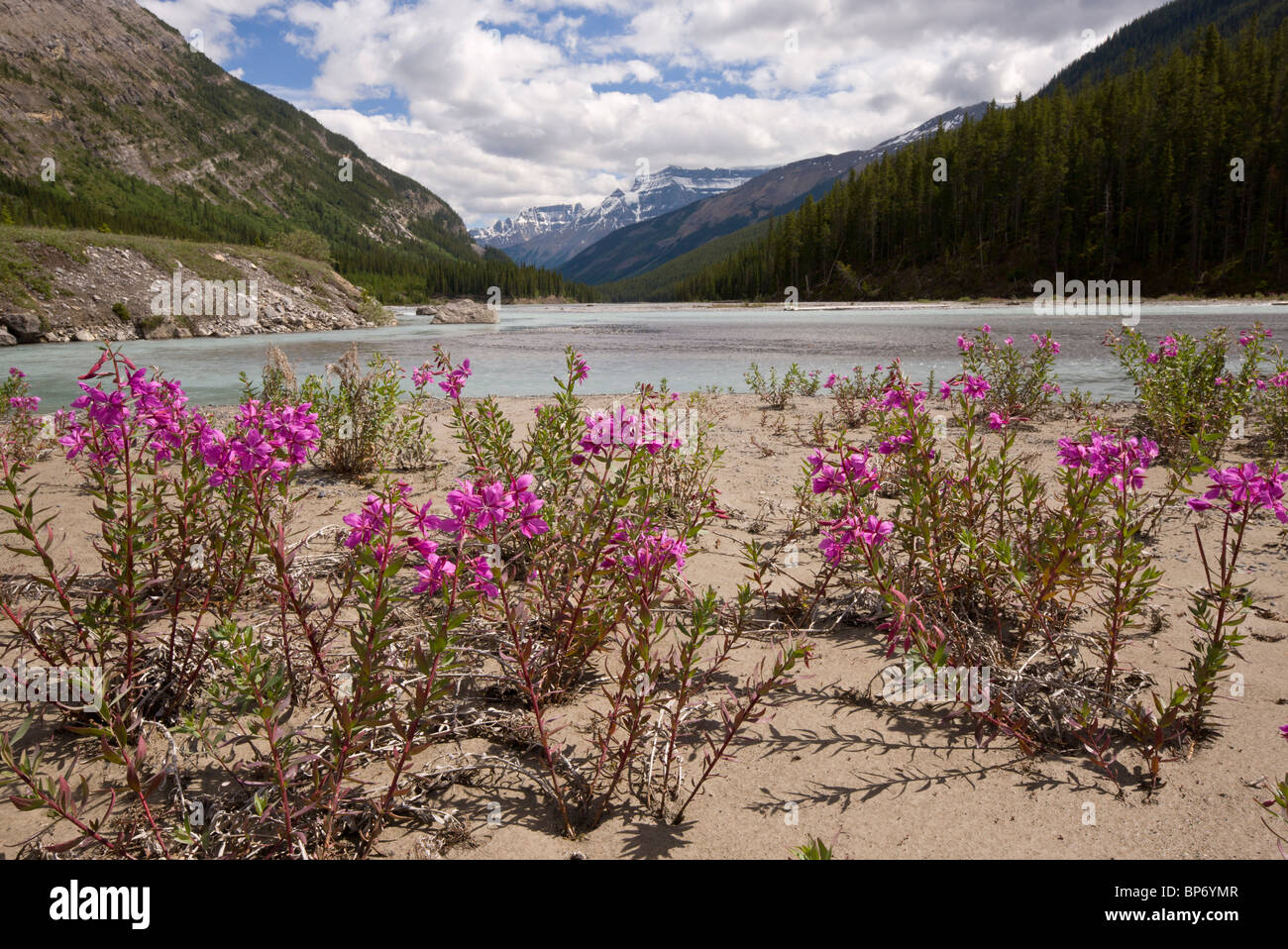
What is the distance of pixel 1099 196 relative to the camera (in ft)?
189

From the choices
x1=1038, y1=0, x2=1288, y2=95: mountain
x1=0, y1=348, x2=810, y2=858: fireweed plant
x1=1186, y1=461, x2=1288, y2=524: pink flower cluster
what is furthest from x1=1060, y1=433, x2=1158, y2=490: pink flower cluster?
x1=1038, y1=0, x2=1288, y2=95: mountain

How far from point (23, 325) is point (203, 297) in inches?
531

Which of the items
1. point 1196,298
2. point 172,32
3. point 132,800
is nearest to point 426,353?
point 132,800

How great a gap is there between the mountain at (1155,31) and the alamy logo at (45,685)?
669 ft

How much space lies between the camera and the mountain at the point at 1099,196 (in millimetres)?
50219

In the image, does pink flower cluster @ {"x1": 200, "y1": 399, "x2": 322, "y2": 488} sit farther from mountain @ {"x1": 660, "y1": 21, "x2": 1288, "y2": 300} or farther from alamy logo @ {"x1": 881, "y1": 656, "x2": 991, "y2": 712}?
mountain @ {"x1": 660, "y1": 21, "x2": 1288, "y2": 300}

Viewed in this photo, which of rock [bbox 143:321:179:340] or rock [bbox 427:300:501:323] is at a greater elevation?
rock [bbox 427:300:501:323]

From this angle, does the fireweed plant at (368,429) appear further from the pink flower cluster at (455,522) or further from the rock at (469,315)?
the rock at (469,315)

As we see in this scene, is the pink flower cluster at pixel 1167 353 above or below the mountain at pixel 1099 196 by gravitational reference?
below

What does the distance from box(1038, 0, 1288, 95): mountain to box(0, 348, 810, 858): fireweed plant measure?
664 feet

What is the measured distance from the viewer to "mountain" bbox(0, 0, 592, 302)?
110 m

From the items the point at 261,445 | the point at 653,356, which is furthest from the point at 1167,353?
the point at 653,356
